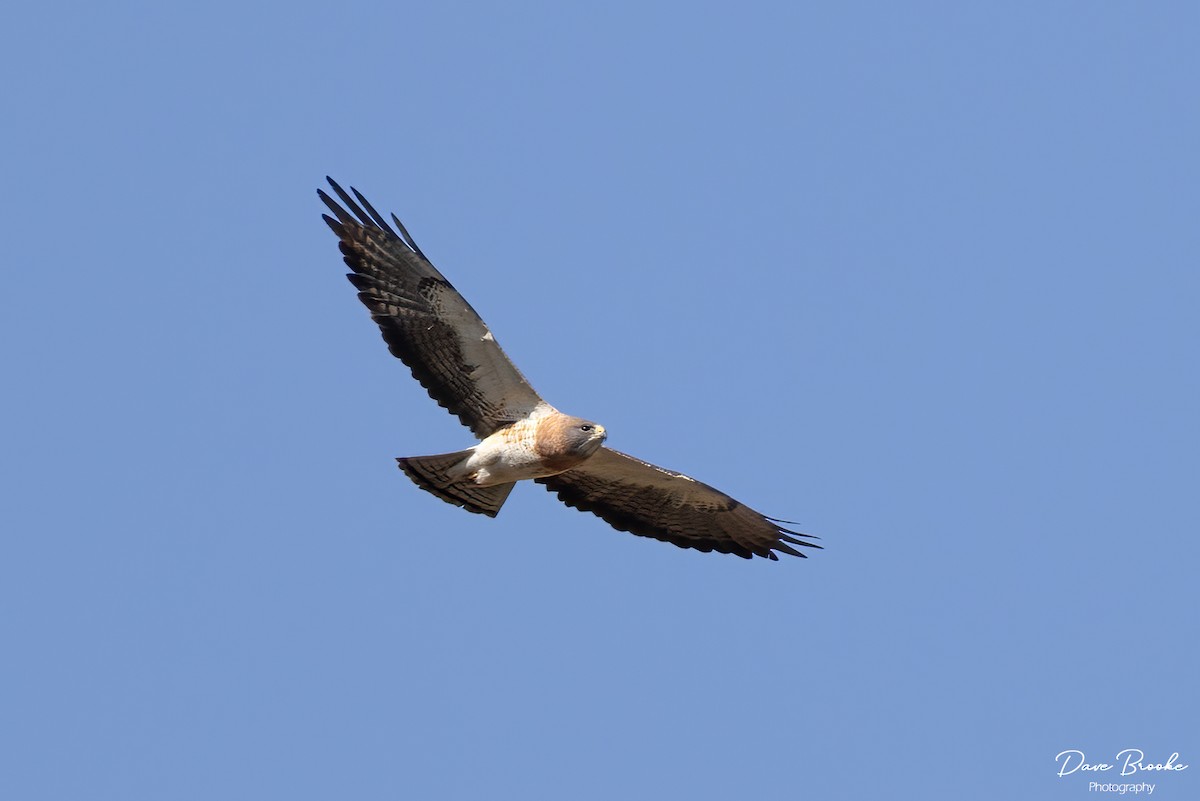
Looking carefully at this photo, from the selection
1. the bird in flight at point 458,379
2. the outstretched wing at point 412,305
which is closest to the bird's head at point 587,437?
the bird in flight at point 458,379

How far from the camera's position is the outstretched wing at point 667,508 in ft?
51.3

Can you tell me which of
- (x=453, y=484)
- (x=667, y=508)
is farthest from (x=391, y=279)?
(x=667, y=508)

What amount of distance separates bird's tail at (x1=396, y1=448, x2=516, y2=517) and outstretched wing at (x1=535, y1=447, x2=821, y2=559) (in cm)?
67

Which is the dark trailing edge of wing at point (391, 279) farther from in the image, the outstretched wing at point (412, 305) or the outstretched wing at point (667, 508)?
the outstretched wing at point (667, 508)

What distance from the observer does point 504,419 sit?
14898 mm

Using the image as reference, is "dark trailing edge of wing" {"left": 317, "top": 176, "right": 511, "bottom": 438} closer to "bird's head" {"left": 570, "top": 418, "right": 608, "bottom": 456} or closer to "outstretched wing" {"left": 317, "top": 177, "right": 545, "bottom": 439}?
"outstretched wing" {"left": 317, "top": 177, "right": 545, "bottom": 439}

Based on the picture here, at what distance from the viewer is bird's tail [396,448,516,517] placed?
14758 millimetres

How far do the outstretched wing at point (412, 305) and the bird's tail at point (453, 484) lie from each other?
74cm

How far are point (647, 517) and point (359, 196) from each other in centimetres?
404

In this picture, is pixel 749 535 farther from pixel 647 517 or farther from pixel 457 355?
pixel 457 355

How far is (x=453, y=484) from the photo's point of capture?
15.0 m

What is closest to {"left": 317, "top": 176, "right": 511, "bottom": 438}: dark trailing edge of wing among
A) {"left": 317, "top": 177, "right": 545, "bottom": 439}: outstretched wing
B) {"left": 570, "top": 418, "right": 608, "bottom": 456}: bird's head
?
{"left": 317, "top": 177, "right": 545, "bottom": 439}: outstretched wing

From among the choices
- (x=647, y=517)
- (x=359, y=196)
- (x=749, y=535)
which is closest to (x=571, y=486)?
(x=647, y=517)

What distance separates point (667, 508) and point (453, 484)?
2.24m
